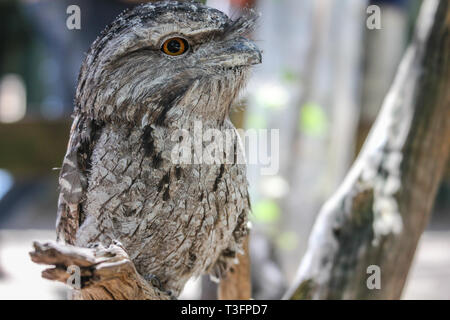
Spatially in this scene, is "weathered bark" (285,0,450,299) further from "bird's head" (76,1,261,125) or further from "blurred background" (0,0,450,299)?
"bird's head" (76,1,261,125)

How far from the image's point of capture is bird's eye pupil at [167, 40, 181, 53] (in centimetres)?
140

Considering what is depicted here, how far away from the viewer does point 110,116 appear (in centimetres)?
148

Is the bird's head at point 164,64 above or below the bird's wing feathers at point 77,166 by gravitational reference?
above

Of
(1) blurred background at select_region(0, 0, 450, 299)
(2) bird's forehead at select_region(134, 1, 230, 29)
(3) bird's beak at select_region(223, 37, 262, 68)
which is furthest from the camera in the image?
(1) blurred background at select_region(0, 0, 450, 299)

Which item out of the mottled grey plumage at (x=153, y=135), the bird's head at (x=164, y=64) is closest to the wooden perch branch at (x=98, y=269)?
the mottled grey plumage at (x=153, y=135)

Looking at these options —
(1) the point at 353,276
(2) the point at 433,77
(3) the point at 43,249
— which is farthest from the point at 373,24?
(3) the point at 43,249

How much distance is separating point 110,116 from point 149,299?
0.51 m

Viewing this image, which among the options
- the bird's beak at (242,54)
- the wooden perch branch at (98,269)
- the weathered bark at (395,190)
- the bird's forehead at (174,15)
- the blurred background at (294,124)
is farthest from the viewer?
the blurred background at (294,124)

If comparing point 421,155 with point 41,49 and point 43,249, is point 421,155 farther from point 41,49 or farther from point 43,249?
point 41,49

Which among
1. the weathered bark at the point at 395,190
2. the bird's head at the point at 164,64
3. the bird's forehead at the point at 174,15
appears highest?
the bird's forehead at the point at 174,15

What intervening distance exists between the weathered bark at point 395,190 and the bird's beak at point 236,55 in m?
0.92

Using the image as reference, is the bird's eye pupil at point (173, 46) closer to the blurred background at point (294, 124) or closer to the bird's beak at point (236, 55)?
the bird's beak at point (236, 55)

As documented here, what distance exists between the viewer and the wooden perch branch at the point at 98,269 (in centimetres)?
105

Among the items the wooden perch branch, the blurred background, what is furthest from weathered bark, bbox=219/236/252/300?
the wooden perch branch
